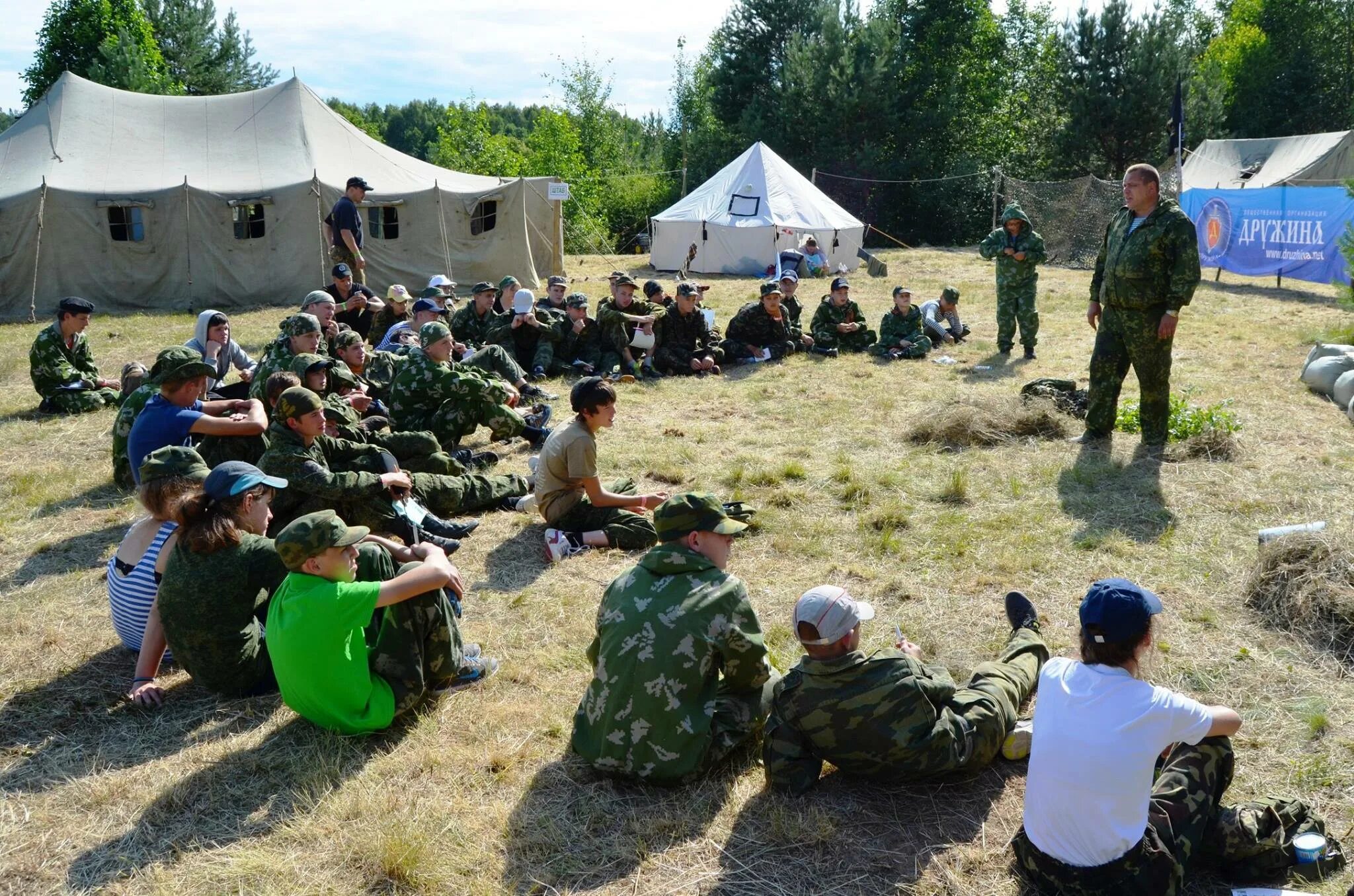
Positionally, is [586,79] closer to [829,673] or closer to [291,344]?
[291,344]

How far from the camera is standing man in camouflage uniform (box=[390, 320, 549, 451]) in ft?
26.6

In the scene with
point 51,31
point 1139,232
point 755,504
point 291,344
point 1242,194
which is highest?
point 51,31

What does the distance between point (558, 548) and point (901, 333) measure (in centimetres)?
780

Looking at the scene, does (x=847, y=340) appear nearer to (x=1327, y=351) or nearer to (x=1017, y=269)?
(x=1017, y=269)

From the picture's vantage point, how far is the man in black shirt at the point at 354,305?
11.5 m

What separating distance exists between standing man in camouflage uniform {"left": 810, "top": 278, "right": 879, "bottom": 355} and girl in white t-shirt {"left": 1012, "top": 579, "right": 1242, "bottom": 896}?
9.94m

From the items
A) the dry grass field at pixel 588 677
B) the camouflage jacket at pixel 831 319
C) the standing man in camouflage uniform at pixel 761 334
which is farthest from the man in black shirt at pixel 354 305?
the camouflage jacket at pixel 831 319

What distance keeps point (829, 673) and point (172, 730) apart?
2838 millimetres

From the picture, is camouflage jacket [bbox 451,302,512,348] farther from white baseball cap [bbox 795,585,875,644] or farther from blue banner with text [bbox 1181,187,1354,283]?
blue banner with text [bbox 1181,187,1354,283]

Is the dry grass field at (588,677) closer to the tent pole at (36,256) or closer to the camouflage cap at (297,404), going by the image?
the camouflage cap at (297,404)

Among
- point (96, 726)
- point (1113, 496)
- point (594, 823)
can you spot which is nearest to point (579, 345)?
point (1113, 496)

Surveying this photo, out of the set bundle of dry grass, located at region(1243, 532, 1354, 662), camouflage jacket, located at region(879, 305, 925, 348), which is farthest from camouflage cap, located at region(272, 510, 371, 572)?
camouflage jacket, located at region(879, 305, 925, 348)

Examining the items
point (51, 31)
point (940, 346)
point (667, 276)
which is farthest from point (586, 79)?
point (940, 346)

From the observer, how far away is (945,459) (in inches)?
312
